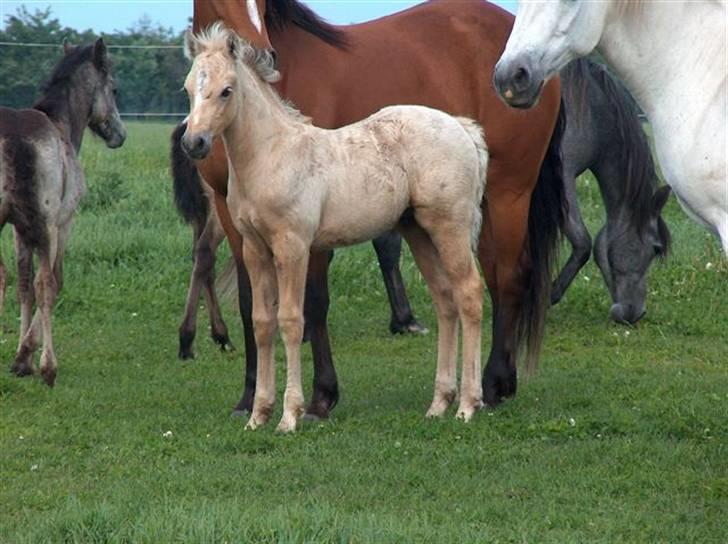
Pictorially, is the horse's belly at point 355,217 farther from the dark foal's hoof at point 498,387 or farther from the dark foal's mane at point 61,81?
the dark foal's mane at point 61,81

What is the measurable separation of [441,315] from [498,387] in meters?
0.73

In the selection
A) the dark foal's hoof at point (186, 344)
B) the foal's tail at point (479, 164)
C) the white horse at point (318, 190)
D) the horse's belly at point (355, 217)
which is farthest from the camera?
the dark foal's hoof at point (186, 344)

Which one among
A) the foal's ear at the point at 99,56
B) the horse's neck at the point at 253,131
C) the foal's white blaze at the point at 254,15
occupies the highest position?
the foal's white blaze at the point at 254,15

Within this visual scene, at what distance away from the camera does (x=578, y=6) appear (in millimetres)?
5328

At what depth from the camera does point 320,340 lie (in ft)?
24.7

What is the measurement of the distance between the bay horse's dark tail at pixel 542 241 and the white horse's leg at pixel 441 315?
0.76 m

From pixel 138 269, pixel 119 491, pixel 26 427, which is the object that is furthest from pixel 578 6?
pixel 138 269

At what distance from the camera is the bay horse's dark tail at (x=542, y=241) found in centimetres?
809

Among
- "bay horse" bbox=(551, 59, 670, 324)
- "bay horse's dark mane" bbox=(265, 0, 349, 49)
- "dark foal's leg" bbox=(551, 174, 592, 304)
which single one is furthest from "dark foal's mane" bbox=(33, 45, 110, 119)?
"dark foal's leg" bbox=(551, 174, 592, 304)

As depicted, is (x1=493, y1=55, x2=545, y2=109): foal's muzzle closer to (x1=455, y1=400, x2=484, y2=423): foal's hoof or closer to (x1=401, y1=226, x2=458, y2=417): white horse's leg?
(x1=401, y1=226, x2=458, y2=417): white horse's leg

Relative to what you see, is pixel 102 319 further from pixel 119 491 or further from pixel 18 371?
pixel 119 491

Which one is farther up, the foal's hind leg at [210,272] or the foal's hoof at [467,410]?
the foal's hoof at [467,410]

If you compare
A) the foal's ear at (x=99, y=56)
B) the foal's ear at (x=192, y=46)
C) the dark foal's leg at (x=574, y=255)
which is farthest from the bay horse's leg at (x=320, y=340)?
the dark foal's leg at (x=574, y=255)

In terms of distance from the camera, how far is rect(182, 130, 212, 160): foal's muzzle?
256 inches
